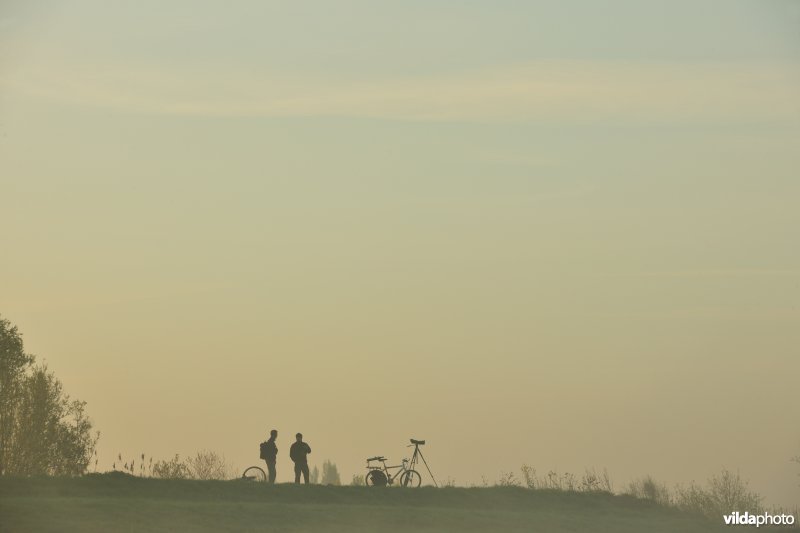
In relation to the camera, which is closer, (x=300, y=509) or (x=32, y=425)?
(x=300, y=509)

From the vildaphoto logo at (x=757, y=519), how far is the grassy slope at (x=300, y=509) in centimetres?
138

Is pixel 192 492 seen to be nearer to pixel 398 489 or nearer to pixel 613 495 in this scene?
pixel 398 489

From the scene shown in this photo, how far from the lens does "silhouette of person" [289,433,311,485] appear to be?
4306cm

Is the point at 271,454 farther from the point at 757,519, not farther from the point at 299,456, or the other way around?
the point at 757,519

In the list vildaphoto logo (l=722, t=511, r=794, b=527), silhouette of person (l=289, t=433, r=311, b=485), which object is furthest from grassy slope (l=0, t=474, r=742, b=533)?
silhouette of person (l=289, t=433, r=311, b=485)

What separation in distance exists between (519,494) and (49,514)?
17164 mm

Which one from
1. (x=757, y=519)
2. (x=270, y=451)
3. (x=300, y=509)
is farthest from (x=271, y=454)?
(x=757, y=519)

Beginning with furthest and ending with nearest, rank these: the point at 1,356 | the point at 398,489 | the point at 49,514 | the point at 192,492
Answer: the point at 1,356 → the point at 398,489 → the point at 192,492 → the point at 49,514

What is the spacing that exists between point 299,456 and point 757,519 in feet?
53.0

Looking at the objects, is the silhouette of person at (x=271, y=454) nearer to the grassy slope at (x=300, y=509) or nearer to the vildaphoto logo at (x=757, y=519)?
the grassy slope at (x=300, y=509)

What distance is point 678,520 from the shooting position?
136 feet

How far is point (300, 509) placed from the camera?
1363 inches

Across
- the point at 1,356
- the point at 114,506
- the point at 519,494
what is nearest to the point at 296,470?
the point at 519,494

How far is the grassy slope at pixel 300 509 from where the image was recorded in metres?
31.5
